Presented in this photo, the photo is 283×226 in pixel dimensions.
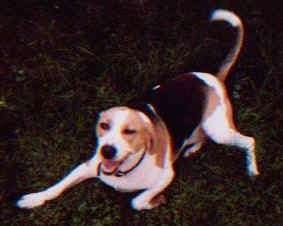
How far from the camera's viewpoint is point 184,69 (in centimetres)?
529

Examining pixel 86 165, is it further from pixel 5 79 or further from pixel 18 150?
pixel 5 79

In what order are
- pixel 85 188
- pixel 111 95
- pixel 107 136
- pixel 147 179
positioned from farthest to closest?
pixel 111 95, pixel 85 188, pixel 147 179, pixel 107 136

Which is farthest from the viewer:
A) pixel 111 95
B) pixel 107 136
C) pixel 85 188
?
pixel 111 95

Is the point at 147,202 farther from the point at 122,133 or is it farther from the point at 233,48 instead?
the point at 233,48

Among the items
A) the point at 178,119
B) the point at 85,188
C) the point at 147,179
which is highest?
the point at 178,119

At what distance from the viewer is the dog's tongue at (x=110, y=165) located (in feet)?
13.7

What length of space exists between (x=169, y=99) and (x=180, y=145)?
317 mm

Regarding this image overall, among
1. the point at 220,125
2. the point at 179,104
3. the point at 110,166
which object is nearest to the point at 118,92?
the point at 179,104

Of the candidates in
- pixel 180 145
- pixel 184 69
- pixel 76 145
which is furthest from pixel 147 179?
pixel 184 69

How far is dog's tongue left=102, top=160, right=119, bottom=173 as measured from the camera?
13.7 ft

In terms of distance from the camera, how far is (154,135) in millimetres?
4234

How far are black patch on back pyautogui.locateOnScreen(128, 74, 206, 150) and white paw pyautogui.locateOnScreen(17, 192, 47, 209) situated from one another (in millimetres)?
869

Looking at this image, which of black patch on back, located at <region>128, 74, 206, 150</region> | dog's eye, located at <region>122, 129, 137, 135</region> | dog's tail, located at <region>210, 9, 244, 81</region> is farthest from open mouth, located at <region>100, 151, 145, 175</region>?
dog's tail, located at <region>210, 9, 244, 81</region>

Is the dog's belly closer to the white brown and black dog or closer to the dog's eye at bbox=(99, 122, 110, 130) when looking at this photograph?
the white brown and black dog
